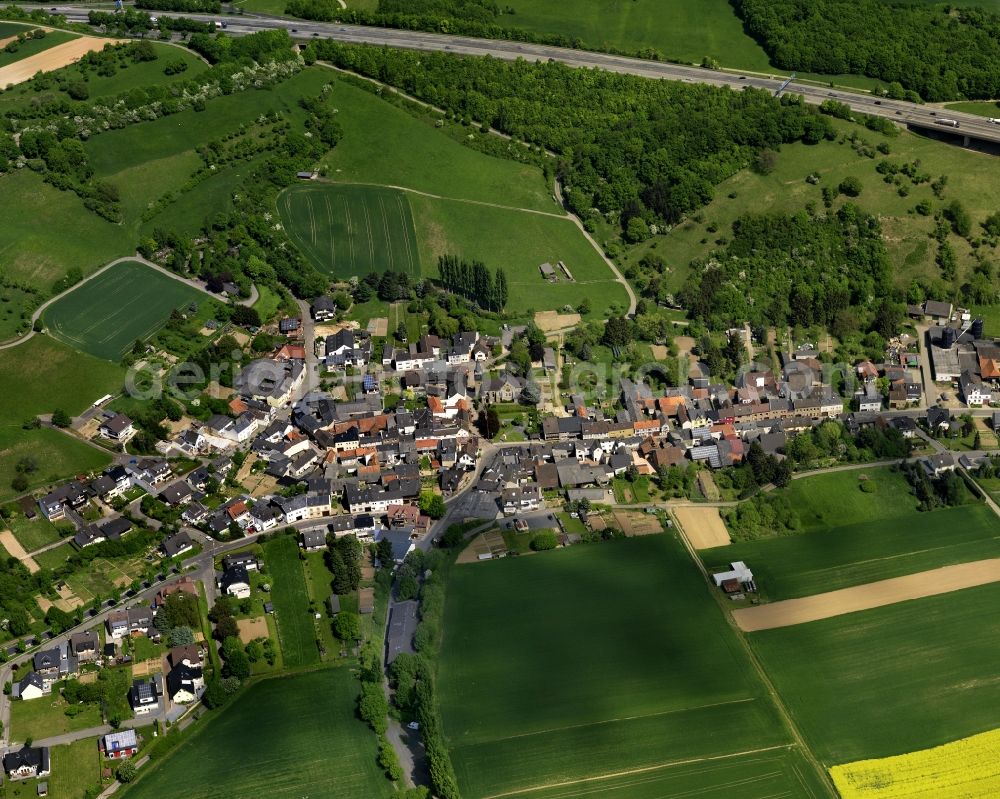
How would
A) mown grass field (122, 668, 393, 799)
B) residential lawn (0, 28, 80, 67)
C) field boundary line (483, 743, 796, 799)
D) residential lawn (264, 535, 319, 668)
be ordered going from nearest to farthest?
1. field boundary line (483, 743, 796, 799)
2. mown grass field (122, 668, 393, 799)
3. residential lawn (264, 535, 319, 668)
4. residential lawn (0, 28, 80, 67)

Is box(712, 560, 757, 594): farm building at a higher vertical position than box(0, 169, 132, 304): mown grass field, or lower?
lower

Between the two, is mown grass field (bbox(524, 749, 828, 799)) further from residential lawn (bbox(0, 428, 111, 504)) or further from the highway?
the highway

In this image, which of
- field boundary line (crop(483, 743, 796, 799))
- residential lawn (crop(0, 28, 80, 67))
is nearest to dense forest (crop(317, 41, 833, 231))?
residential lawn (crop(0, 28, 80, 67))

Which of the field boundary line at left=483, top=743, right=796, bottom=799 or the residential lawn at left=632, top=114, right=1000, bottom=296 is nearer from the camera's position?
the field boundary line at left=483, top=743, right=796, bottom=799

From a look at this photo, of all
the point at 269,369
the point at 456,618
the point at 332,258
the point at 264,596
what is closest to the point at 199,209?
the point at 332,258

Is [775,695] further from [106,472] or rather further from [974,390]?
[106,472]

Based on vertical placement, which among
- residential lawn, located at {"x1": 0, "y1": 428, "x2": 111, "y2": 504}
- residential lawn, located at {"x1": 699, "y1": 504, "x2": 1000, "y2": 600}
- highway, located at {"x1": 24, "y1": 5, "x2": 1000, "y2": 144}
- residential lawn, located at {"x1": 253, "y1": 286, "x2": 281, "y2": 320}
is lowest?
residential lawn, located at {"x1": 0, "y1": 428, "x2": 111, "y2": 504}

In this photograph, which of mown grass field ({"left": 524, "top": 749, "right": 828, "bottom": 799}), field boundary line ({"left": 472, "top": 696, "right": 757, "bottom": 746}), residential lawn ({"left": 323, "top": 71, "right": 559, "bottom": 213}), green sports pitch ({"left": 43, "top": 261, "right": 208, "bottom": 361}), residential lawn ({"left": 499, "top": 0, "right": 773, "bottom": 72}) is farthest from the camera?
residential lawn ({"left": 499, "top": 0, "right": 773, "bottom": 72})

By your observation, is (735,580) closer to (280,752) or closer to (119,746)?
(280,752)

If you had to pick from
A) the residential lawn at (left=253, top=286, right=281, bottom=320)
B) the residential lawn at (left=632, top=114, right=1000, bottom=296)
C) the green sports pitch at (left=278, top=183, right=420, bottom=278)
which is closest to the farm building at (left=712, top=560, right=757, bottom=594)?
the residential lawn at (left=632, top=114, right=1000, bottom=296)
